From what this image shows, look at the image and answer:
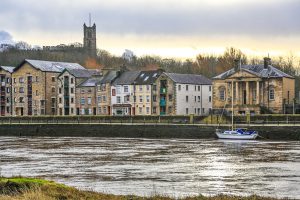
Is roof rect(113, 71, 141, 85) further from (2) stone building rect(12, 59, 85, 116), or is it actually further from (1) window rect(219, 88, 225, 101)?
(1) window rect(219, 88, 225, 101)

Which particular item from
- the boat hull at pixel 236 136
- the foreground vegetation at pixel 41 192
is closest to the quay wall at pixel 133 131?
the boat hull at pixel 236 136

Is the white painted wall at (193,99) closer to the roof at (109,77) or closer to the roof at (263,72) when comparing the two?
the roof at (263,72)

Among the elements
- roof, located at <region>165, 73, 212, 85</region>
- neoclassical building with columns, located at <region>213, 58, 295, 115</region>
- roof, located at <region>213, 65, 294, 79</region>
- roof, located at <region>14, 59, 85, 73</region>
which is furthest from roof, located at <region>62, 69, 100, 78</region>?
roof, located at <region>213, 65, 294, 79</region>

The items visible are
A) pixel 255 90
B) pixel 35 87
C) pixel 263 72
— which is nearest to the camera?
pixel 255 90

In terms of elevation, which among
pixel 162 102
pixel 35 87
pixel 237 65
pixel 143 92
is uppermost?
pixel 237 65

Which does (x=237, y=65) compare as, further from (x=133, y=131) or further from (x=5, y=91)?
(x=5, y=91)

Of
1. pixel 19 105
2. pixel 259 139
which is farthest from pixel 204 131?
pixel 19 105

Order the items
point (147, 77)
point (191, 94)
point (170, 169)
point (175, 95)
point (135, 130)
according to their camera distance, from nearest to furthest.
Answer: point (170, 169) < point (135, 130) < point (175, 95) < point (147, 77) < point (191, 94)

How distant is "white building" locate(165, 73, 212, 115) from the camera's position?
113750 millimetres

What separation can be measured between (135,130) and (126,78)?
31577 millimetres

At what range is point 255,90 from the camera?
10219 cm

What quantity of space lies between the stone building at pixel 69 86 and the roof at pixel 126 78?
571 centimetres

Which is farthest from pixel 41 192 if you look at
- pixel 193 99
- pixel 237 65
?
pixel 193 99

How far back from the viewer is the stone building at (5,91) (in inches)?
5206
